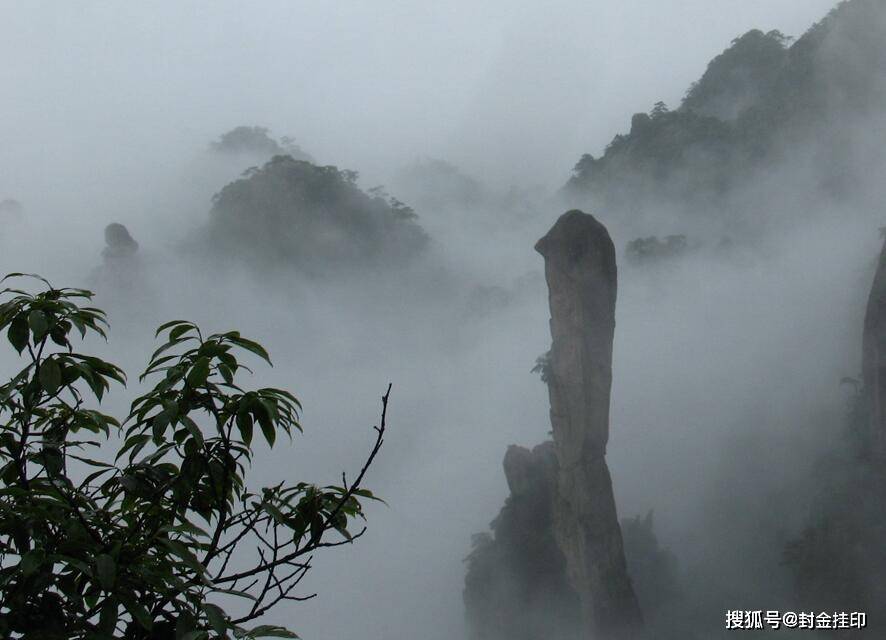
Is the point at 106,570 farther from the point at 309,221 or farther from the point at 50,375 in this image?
the point at 309,221

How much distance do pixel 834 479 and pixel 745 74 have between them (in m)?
29.8

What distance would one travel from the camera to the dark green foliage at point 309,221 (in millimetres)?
51219

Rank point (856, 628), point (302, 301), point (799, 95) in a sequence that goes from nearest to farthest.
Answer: point (856, 628)
point (799, 95)
point (302, 301)

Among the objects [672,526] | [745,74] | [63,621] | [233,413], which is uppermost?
[745,74]

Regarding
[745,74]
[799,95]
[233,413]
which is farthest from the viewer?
[745,74]

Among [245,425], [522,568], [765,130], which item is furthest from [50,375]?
[765,130]

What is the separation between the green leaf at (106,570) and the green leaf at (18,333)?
0.70 metres

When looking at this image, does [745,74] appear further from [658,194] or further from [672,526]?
[672,526]

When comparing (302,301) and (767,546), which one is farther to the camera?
(302,301)

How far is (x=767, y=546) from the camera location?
79.8ft

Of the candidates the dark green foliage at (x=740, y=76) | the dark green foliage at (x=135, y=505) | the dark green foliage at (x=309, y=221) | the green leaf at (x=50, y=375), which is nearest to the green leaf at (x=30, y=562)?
the dark green foliage at (x=135, y=505)

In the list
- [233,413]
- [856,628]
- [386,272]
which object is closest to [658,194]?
[386,272]

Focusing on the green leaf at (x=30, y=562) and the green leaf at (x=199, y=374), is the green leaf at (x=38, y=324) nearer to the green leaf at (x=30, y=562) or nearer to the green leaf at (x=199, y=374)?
the green leaf at (x=199, y=374)

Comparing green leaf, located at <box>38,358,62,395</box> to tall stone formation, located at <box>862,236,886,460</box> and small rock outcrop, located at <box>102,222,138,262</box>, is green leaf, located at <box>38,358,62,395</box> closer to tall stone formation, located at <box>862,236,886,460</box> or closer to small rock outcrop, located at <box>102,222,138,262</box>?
tall stone formation, located at <box>862,236,886,460</box>
